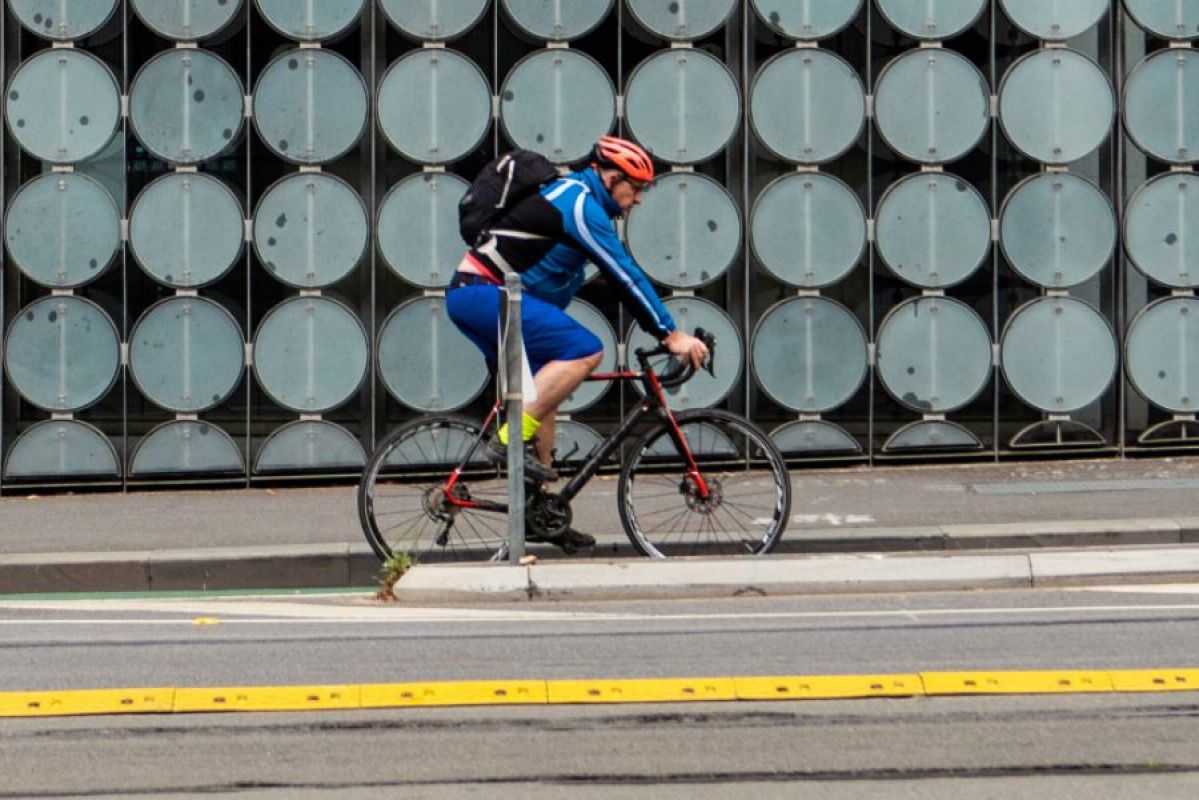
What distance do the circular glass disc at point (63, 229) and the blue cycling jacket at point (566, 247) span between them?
441cm

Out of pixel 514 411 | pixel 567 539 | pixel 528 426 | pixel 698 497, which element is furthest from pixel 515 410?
pixel 698 497

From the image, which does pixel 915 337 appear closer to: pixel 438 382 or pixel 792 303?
pixel 792 303

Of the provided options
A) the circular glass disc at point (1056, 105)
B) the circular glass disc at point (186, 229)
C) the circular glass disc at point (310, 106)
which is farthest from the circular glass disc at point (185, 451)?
the circular glass disc at point (1056, 105)

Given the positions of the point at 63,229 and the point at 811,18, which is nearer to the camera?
the point at 63,229

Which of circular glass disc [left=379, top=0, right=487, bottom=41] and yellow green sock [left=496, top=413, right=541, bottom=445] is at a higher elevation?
circular glass disc [left=379, top=0, right=487, bottom=41]

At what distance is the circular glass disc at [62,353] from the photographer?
41.5 ft

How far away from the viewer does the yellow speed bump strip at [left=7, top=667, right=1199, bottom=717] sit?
19.5 ft

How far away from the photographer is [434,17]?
41.8 ft

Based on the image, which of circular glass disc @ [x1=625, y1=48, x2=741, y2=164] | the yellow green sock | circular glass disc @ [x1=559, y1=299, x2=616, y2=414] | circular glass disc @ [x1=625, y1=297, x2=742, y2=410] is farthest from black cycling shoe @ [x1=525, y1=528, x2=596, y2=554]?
circular glass disc @ [x1=625, y1=48, x2=741, y2=164]

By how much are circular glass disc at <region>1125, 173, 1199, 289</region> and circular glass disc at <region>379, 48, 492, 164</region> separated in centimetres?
377

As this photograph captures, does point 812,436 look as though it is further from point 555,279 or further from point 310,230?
point 555,279

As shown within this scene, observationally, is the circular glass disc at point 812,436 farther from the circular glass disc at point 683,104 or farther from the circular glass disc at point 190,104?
the circular glass disc at point 190,104

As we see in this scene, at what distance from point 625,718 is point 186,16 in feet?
25.5

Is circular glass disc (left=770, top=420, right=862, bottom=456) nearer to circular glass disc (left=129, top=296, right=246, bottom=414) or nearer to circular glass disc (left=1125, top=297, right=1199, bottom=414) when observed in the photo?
circular glass disc (left=1125, top=297, right=1199, bottom=414)
